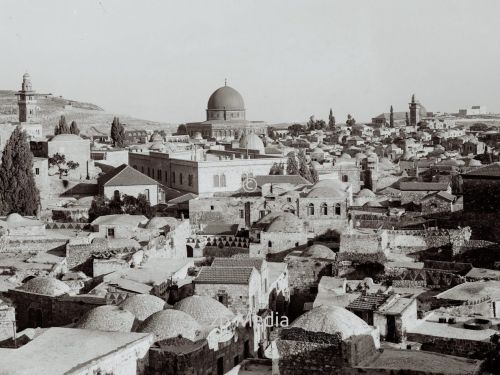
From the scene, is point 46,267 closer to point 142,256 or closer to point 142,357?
point 142,256

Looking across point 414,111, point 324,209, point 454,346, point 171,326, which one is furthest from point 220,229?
point 414,111

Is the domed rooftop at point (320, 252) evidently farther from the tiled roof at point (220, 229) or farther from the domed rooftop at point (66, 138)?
the domed rooftop at point (66, 138)

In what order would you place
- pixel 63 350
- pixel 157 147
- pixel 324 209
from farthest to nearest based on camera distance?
pixel 157 147, pixel 324 209, pixel 63 350

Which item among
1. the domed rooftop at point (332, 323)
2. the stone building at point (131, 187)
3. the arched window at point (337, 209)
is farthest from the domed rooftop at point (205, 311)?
the stone building at point (131, 187)

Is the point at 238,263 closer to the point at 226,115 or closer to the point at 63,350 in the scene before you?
the point at 63,350

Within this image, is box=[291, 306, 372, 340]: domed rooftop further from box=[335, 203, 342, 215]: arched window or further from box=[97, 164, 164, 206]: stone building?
box=[97, 164, 164, 206]: stone building

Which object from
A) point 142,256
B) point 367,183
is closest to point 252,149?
point 367,183
